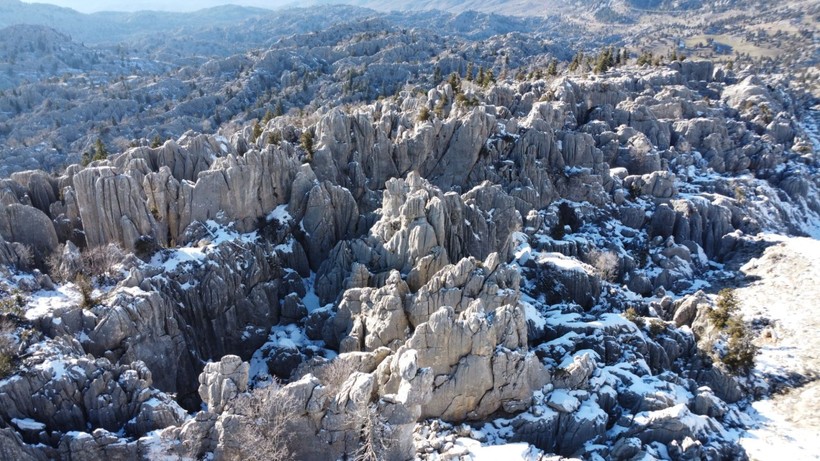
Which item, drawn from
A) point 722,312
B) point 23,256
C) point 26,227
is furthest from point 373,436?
point 722,312

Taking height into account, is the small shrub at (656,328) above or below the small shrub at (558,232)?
below

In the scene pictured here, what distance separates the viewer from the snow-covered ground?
33.6 meters

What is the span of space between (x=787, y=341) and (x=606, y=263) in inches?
662

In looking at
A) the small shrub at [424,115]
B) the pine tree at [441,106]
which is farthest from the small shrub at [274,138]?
the pine tree at [441,106]

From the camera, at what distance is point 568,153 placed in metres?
70.4

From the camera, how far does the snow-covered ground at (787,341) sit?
33625mm

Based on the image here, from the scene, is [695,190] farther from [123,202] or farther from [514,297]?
[123,202]

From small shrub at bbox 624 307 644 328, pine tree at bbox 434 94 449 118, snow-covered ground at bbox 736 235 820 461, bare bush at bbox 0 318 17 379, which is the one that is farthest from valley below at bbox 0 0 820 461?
A: small shrub at bbox 624 307 644 328

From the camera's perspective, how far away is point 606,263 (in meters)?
55.5

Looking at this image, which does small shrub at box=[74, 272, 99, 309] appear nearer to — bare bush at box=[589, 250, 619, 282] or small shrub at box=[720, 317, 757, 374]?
bare bush at box=[589, 250, 619, 282]

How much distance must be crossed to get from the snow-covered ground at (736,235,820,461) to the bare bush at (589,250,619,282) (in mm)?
12025

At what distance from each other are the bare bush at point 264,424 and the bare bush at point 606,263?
124 feet

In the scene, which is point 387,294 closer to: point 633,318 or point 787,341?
point 633,318

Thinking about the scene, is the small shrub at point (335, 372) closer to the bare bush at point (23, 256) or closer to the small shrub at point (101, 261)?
the small shrub at point (101, 261)
